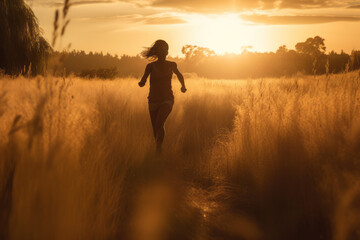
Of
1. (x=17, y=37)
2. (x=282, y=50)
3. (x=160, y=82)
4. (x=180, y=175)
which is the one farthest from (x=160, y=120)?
(x=282, y=50)

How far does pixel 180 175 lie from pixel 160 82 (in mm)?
1616

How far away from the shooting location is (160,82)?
556 cm

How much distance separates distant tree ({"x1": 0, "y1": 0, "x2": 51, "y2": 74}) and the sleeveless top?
11707mm

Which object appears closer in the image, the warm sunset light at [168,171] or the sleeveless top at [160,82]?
the warm sunset light at [168,171]

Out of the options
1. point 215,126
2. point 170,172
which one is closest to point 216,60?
point 215,126

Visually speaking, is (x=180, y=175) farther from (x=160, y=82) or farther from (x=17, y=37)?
(x=17, y=37)

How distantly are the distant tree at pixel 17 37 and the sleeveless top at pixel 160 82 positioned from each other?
38.4ft

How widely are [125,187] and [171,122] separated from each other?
4.44m

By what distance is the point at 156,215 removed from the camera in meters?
3.39

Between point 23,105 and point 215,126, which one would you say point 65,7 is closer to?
point 23,105

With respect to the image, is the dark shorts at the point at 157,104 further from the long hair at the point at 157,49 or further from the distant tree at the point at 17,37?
the distant tree at the point at 17,37

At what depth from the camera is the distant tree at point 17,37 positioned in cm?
1527

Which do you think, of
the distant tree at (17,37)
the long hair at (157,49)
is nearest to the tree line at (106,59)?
the distant tree at (17,37)

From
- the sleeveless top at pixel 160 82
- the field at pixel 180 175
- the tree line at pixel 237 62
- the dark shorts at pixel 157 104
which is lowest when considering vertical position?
the field at pixel 180 175
